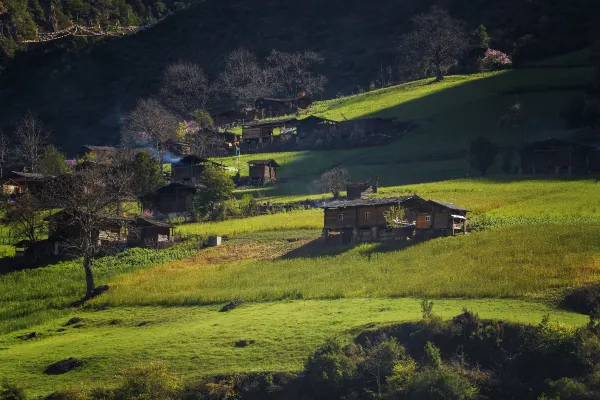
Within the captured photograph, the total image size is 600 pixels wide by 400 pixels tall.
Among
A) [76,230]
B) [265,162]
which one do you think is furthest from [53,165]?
[76,230]

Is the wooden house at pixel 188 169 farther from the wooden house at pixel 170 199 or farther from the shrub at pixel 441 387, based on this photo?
the shrub at pixel 441 387

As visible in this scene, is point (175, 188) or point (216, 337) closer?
point (216, 337)

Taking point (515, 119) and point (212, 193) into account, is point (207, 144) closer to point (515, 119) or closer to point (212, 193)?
point (212, 193)

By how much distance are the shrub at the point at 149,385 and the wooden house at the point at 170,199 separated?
54.3 m

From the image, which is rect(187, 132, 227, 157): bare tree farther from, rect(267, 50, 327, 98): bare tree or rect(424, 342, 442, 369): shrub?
rect(424, 342, 442, 369): shrub

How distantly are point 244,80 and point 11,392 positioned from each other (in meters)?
136

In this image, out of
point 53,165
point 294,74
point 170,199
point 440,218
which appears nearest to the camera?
point 440,218

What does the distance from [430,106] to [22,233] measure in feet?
224

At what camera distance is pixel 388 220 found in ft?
231

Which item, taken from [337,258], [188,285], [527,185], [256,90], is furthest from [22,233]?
[256,90]

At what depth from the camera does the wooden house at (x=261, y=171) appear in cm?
11019

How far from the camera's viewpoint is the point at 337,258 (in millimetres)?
66250

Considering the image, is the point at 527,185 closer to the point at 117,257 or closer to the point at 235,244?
the point at 235,244

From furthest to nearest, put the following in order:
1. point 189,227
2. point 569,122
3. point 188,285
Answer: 1. point 569,122
2. point 189,227
3. point 188,285
